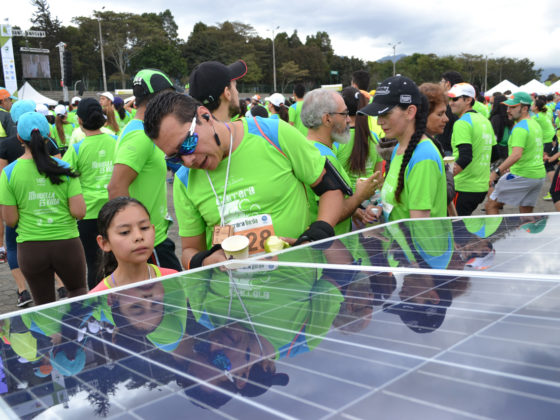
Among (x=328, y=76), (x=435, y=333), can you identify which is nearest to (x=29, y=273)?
(x=435, y=333)

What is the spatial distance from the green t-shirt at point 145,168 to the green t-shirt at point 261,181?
0.99 m

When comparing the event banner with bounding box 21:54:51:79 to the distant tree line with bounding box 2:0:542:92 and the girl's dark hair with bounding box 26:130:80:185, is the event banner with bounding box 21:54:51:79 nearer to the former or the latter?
the distant tree line with bounding box 2:0:542:92

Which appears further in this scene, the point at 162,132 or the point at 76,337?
the point at 162,132

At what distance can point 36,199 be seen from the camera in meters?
4.42

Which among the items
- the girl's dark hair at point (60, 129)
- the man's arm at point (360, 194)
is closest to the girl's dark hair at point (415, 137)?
the man's arm at point (360, 194)

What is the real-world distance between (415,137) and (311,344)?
2414 mm

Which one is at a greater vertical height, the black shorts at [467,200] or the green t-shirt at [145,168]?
the green t-shirt at [145,168]

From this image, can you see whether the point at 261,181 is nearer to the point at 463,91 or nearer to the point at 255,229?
the point at 255,229

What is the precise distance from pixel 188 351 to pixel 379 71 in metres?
112

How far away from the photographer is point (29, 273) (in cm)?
440

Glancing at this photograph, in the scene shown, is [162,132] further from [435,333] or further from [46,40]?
[46,40]

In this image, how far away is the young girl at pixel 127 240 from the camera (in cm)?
284

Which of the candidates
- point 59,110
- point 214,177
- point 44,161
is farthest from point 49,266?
point 59,110

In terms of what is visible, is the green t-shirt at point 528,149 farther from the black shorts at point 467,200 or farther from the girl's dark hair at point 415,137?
the girl's dark hair at point 415,137
